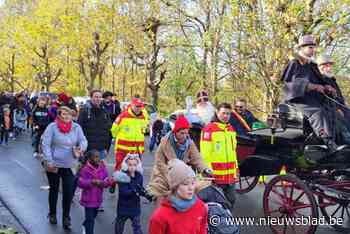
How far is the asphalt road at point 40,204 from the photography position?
6.96m

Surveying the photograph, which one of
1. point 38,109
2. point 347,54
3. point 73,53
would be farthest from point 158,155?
point 73,53

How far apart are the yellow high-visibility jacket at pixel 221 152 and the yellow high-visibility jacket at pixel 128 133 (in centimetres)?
193

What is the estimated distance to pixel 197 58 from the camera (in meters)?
23.4

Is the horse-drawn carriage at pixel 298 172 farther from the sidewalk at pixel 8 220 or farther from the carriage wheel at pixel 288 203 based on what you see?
the sidewalk at pixel 8 220

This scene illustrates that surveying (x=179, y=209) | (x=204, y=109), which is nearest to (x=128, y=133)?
(x=204, y=109)

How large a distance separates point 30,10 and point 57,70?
5542 mm

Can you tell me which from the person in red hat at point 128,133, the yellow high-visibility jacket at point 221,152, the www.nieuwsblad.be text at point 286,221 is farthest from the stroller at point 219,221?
the person in red hat at point 128,133

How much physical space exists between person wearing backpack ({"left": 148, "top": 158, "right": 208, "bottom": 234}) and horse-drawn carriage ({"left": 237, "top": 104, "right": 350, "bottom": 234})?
2.79 m

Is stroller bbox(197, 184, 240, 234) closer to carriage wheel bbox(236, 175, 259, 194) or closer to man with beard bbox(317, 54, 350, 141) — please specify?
man with beard bbox(317, 54, 350, 141)

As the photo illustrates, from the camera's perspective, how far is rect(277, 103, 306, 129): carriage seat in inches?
266

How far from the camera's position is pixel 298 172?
22.3 feet

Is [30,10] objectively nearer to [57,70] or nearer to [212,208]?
[57,70]

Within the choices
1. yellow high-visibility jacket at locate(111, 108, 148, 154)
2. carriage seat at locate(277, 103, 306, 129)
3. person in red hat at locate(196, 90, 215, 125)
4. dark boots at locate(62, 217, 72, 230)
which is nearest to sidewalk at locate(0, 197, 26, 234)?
dark boots at locate(62, 217, 72, 230)

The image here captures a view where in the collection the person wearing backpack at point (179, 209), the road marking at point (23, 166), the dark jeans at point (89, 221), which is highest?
the person wearing backpack at point (179, 209)
